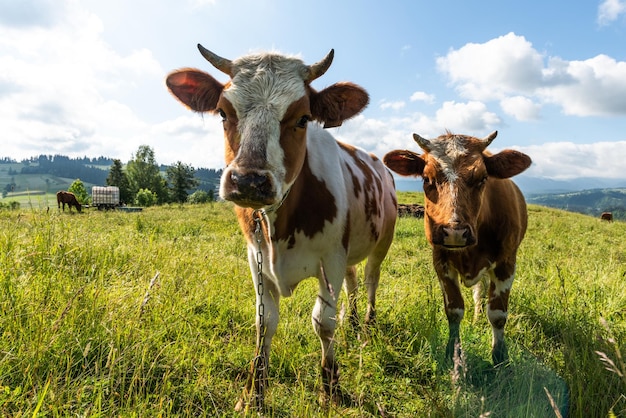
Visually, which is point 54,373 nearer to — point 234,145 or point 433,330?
point 234,145

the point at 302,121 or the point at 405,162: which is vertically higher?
the point at 302,121

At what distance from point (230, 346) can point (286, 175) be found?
1.91 m

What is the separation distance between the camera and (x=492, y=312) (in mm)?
4133

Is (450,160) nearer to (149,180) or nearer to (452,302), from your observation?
(452,302)

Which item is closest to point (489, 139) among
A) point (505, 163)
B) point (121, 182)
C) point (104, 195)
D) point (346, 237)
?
point (505, 163)

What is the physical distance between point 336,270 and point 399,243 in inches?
313

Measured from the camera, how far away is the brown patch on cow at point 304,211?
3.41 m

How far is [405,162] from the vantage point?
14.8 feet

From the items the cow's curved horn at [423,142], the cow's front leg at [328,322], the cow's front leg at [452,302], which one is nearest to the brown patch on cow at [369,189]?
the cow's curved horn at [423,142]

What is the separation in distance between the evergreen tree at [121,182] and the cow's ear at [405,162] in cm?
8626

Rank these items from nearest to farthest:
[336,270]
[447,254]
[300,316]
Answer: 1. [336,270]
2. [447,254]
3. [300,316]

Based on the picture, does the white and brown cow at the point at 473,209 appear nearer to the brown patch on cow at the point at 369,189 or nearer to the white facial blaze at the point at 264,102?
the brown patch on cow at the point at 369,189

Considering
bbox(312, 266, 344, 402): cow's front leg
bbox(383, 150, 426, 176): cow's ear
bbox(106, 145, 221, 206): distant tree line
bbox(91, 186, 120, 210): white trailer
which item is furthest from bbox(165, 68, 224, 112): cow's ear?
bbox(106, 145, 221, 206): distant tree line

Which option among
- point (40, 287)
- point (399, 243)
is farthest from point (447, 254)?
point (399, 243)
